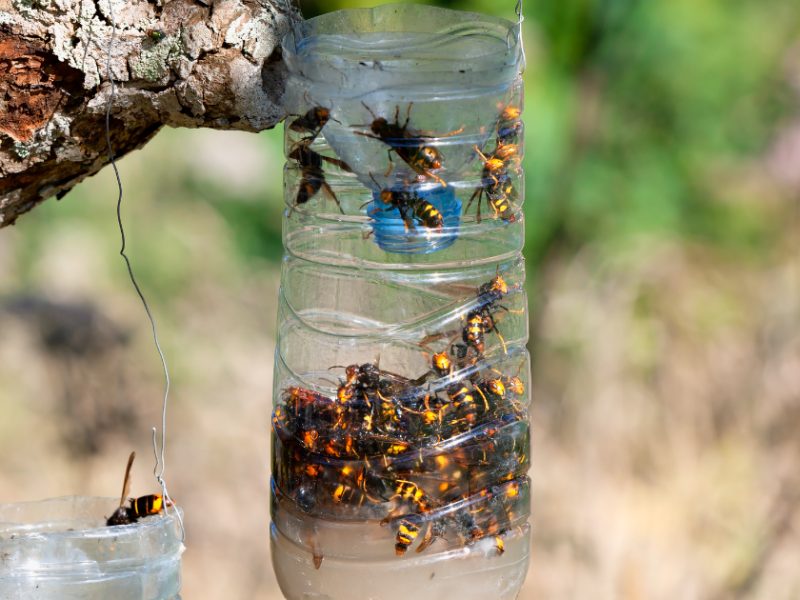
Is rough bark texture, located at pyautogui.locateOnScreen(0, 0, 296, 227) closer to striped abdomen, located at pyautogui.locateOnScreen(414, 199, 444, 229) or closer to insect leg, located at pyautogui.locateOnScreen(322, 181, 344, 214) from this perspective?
insect leg, located at pyautogui.locateOnScreen(322, 181, 344, 214)

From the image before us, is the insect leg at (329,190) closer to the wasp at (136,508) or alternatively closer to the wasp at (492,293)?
the wasp at (492,293)

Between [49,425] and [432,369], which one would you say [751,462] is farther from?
[49,425]

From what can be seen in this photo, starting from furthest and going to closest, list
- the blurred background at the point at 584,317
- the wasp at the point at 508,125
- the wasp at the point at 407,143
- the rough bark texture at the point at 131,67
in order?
1. the blurred background at the point at 584,317
2. the wasp at the point at 508,125
3. the wasp at the point at 407,143
4. the rough bark texture at the point at 131,67

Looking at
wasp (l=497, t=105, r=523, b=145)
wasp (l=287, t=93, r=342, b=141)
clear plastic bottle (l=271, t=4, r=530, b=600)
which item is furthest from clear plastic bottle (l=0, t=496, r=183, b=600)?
wasp (l=497, t=105, r=523, b=145)

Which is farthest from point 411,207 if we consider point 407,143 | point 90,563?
point 90,563

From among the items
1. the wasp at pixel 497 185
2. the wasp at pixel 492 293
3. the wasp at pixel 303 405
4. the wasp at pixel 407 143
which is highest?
the wasp at pixel 407 143

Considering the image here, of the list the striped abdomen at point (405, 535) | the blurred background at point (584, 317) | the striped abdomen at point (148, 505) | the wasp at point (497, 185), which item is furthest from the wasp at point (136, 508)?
the blurred background at point (584, 317)
